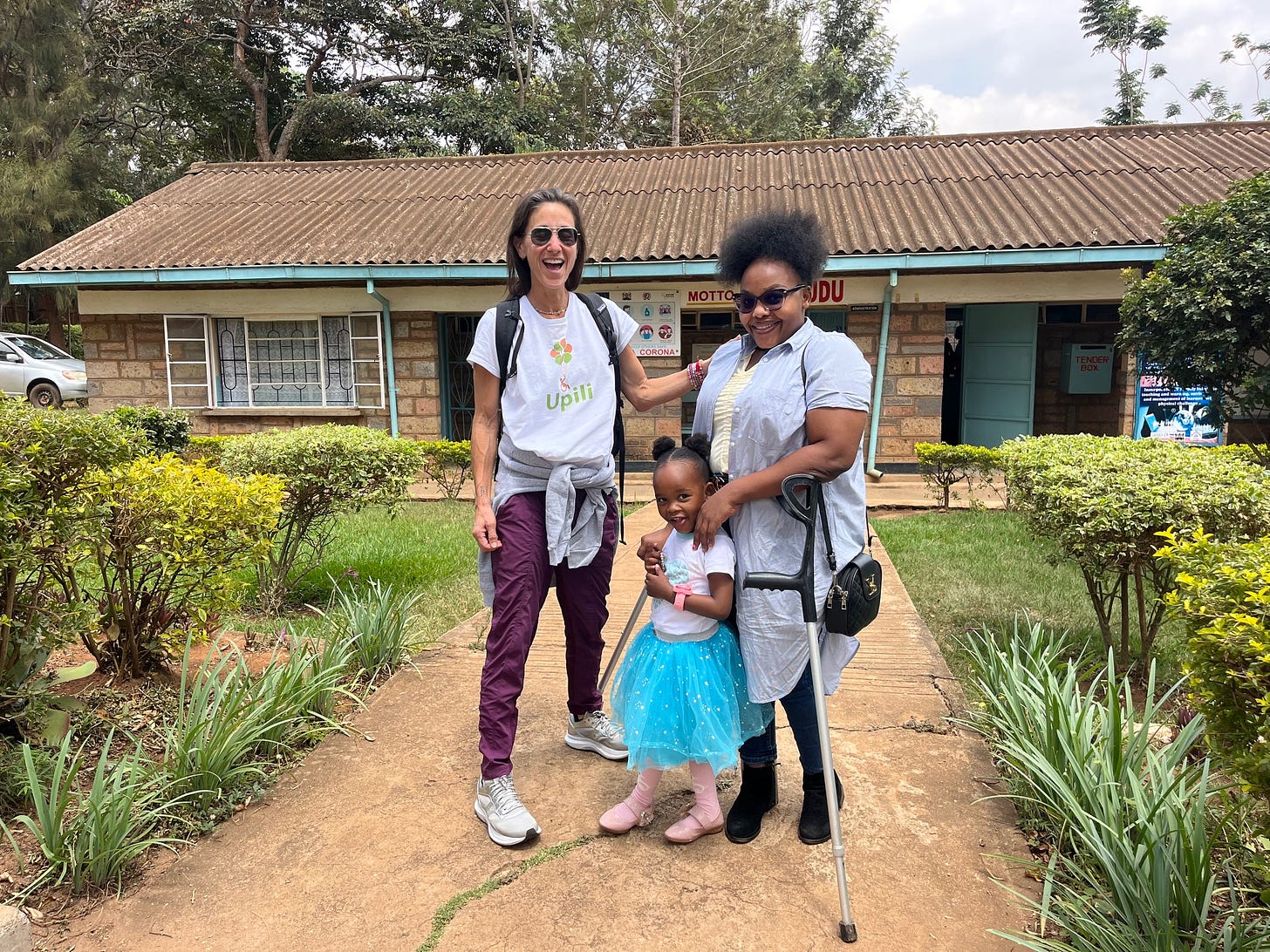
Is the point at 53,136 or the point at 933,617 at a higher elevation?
the point at 53,136

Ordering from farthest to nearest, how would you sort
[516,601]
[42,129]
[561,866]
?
[42,129] → [516,601] → [561,866]

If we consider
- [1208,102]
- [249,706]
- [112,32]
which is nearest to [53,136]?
[112,32]

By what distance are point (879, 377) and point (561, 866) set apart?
28.8 feet

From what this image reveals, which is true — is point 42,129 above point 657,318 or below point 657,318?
above

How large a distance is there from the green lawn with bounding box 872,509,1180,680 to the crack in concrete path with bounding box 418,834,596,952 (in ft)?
7.86

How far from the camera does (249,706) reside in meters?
3.14

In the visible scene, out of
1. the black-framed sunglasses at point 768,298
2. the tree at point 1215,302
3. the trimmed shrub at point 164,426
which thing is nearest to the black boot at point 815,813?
the black-framed sunglasses at point 768,298

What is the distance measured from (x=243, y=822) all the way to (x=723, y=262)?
2381 mm

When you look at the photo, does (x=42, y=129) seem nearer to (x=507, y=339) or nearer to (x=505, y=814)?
(x=507, y=339)

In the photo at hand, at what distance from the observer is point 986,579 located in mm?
5949

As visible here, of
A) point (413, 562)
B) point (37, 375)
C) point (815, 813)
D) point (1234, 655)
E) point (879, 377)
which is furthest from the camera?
point (37, 375)

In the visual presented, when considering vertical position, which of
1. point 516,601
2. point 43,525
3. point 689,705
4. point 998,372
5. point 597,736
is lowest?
point 597,736

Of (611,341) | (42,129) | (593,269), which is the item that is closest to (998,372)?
(593,269)

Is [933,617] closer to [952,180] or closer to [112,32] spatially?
[952,180]
